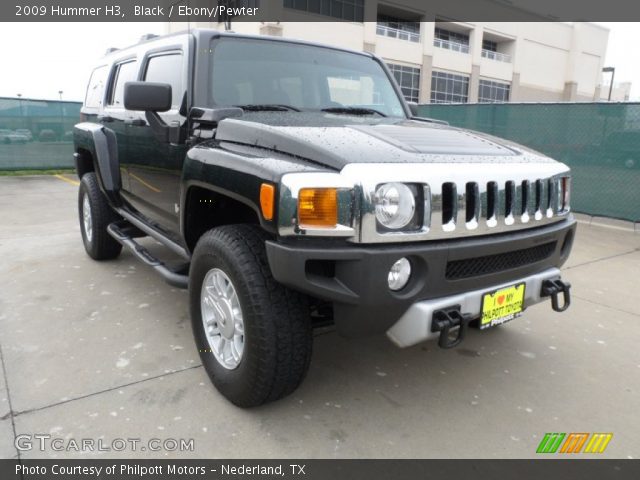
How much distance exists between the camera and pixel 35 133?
13750 mm

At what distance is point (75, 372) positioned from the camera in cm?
294

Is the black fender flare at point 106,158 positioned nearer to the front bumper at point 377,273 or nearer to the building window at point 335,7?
the front bumper at point 377,273

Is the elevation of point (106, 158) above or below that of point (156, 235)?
above

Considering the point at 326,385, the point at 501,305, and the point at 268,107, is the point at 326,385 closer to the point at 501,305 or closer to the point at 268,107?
the point at 501,305

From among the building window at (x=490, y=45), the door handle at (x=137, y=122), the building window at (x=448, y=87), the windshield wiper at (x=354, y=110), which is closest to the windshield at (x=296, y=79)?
the windshield wiper at (x=354, y=110)

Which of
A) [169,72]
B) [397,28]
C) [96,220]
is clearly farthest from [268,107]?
[397,28]

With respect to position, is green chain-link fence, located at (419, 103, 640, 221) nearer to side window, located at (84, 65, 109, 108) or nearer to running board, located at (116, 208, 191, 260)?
running board, located at (116, 208, 191, 260)

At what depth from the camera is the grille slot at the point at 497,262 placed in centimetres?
235

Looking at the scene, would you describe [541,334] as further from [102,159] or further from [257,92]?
[102,159]

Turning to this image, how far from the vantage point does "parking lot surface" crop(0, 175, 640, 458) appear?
7.89 ft

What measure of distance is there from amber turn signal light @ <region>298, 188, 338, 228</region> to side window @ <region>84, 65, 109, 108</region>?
3.71 metres

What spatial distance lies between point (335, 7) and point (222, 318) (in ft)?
110

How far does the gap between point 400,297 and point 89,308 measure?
281cm
